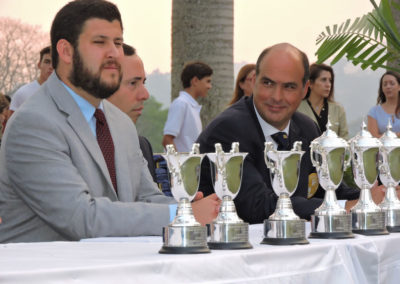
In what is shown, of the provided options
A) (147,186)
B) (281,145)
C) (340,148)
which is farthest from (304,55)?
(340,148)

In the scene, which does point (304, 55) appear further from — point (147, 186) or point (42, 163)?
point (42, 163)

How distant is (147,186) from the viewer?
3324mm

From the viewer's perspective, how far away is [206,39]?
835cm

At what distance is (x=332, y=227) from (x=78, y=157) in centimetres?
98

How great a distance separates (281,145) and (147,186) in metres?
0.73

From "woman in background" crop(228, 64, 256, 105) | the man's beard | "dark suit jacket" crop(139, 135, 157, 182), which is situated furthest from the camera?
"woman in background" crop(228, 64, 256, 105)

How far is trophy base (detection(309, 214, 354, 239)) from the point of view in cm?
231

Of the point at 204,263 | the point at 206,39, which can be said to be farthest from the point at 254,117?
the point at 206,39

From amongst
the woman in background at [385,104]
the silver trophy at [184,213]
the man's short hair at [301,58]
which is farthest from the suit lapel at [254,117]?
the woman in background at [385,104]

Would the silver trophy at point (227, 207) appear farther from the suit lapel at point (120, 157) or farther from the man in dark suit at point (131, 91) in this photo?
the man in dark suit at point (131, 91)

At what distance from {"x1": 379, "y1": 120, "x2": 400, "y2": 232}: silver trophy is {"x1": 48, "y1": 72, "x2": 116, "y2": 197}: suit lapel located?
96 centimetres

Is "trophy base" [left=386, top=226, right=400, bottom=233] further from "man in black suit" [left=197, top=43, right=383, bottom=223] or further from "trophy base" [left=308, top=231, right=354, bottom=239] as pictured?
"man in black suit" [left=197, top=43, right=383, bottom=223]

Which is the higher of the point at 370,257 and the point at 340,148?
the point at 340,148

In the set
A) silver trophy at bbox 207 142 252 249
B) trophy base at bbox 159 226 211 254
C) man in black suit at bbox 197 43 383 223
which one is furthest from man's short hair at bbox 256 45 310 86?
trophy base at bbox 159 226 211 254
